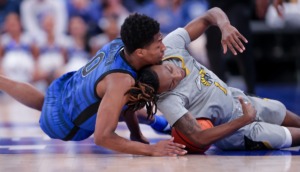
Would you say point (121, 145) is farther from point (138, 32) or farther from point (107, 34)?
point (107, 34)

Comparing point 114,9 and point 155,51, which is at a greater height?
point 114,9

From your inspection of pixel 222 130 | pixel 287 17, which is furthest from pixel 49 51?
pixel 222 130

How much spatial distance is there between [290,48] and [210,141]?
22.6 ft

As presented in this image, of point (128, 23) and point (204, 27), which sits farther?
point (204, 27)

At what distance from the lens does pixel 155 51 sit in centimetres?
411

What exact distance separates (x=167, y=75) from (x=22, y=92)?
4.13ft

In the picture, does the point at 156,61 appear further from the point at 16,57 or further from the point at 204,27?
the point at 16,57

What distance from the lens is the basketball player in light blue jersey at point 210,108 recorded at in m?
4.06

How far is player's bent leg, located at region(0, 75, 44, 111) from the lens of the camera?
4867 millimetres

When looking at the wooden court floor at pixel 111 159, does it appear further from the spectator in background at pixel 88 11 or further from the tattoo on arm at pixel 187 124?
the spectator in background at pixel 88 11

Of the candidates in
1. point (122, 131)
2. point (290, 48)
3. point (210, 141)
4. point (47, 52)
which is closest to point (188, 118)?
point (210, 141)

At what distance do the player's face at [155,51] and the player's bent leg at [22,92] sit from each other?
111 cm

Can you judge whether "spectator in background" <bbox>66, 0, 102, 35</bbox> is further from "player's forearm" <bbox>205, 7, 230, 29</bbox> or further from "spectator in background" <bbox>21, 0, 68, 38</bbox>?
"player's forearm" <bbox>205, 7, 230, 29</bbox>

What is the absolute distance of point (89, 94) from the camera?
4.27 metres
